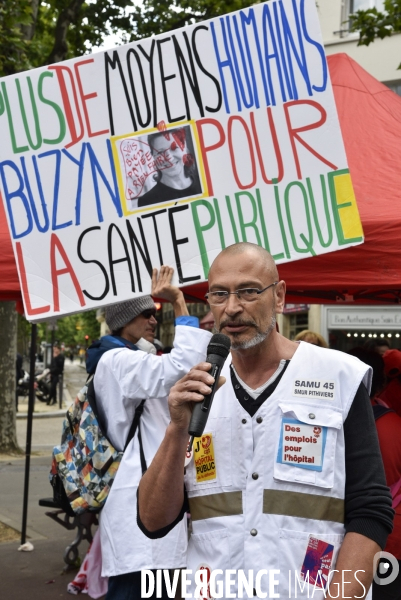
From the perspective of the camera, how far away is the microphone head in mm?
2012

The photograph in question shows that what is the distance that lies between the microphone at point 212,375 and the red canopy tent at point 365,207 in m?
2.45

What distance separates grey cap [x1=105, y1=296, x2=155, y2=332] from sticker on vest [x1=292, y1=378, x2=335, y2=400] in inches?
82.4

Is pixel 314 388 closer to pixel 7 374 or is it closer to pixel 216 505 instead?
pixel 216 505

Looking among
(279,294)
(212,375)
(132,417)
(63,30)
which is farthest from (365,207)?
(63,30)

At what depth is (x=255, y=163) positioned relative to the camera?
4.14 meters

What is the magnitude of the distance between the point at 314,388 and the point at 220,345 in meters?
0.30

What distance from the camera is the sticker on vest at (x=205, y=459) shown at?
214 cm

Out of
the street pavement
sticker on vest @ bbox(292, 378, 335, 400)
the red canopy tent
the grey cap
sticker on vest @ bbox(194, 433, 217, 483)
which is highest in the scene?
the red canopy tent

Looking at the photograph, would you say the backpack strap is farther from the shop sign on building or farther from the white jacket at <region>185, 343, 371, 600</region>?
the shop sign on building

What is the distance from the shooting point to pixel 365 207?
454cm

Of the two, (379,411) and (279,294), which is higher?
(279,294)

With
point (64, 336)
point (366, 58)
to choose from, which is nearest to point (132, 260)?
point (366, 58)

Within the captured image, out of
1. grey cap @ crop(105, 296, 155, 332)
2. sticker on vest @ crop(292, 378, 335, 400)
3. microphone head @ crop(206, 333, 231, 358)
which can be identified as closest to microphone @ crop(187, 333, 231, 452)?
microphone head @ crop(206, 333, 231, 358)

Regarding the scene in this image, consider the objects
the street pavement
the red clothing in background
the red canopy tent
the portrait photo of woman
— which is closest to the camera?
the red clothing in background
